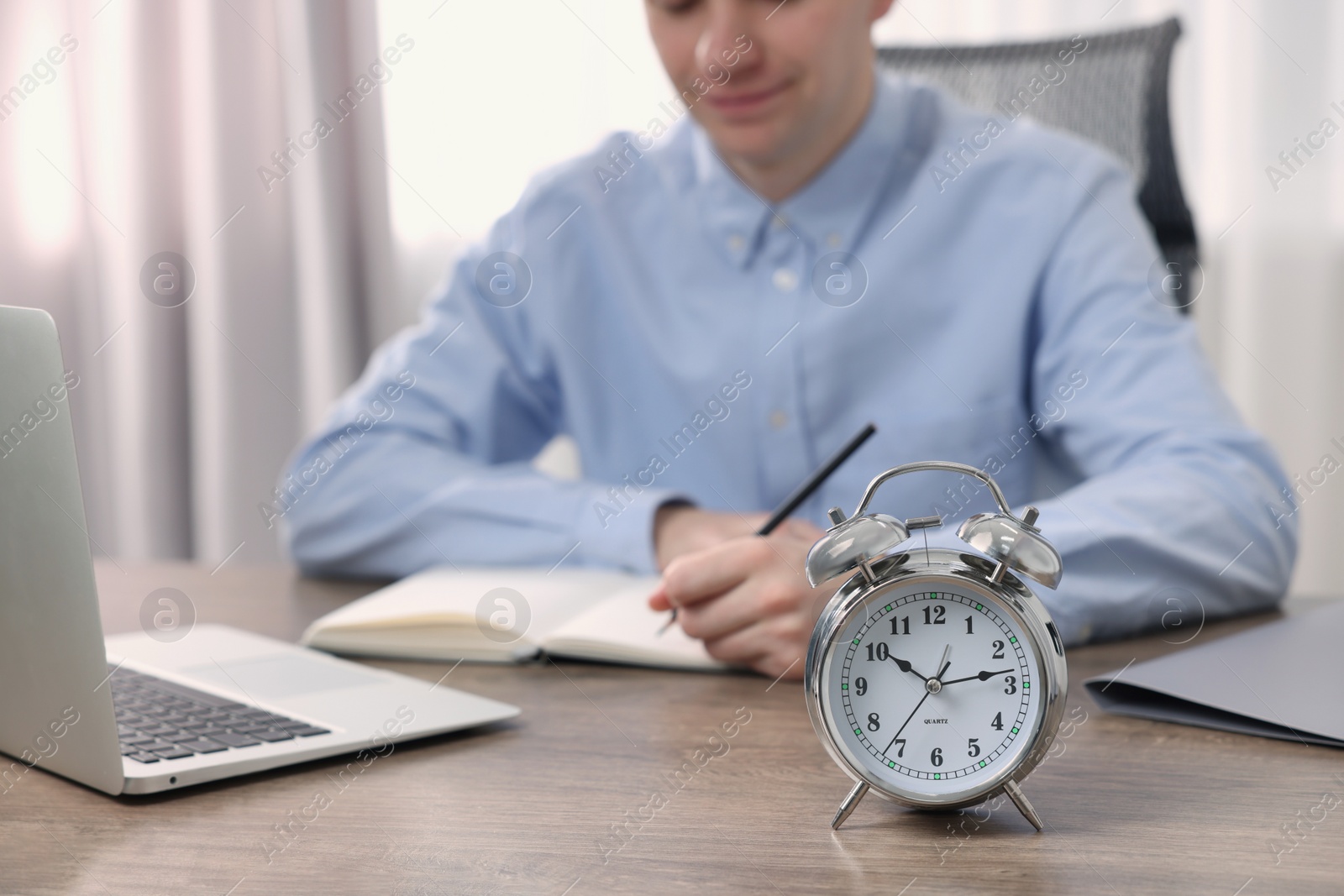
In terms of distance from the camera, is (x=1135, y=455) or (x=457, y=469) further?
(x=457, y=469)

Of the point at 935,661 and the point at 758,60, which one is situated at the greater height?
the point at 758,60

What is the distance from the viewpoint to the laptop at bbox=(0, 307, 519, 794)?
0.58 metres

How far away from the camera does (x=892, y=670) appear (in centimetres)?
61

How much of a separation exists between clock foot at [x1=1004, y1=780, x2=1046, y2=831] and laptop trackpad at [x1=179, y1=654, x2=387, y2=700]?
47 centimetres

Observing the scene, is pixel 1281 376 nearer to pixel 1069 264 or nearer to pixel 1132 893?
pixel 1069 264

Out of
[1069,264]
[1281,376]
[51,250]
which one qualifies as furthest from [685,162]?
[51,250]

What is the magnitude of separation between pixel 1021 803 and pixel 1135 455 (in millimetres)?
732

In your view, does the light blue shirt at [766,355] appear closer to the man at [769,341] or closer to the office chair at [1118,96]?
the man at [769,341]

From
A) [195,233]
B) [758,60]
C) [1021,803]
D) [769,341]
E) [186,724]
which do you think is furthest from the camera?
[195,233]

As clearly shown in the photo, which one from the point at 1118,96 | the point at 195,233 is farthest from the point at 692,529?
the point at 195,233

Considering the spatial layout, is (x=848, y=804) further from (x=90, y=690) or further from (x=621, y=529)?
(x=621, y=529)

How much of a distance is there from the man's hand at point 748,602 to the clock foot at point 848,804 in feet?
0.88

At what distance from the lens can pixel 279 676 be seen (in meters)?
0.87

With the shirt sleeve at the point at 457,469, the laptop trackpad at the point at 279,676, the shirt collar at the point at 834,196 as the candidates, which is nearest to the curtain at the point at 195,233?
the shirt sleeve at the point at 457,469
